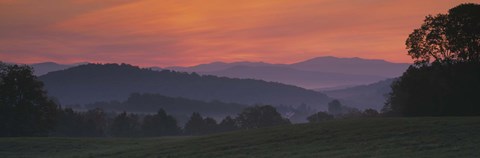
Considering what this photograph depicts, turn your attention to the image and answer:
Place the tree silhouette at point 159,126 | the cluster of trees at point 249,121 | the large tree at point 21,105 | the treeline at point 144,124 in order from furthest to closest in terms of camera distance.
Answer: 1. the cluster of trees at point 249,121
2. the tree silhouette at point 159,126
3. the treeline at point 144,124
4. the large tree at point 21,105

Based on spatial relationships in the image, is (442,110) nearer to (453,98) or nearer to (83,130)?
(453,98)

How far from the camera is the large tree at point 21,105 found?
7712 centimetres

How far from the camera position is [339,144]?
32.4m

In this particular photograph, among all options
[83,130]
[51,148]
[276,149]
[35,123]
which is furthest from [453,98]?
[83,130]

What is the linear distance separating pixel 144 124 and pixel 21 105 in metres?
39.3

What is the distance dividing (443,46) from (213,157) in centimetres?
3342

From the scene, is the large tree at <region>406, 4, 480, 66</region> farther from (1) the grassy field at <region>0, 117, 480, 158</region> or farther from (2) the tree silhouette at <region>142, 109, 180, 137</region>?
(2) the tree silhouette at <region>142, 109, 180, 137</region>

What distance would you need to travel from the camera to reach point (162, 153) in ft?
120

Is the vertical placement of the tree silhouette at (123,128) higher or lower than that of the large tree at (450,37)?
lower

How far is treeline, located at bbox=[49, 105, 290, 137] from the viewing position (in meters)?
106

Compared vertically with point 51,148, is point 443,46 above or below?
above

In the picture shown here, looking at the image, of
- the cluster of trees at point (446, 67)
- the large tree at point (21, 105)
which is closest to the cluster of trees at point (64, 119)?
the large tree at point (21, 105)

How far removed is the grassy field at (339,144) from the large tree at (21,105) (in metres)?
30.9

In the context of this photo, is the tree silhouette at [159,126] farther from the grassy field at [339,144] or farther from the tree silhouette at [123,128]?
the grassy field at [339,144]
